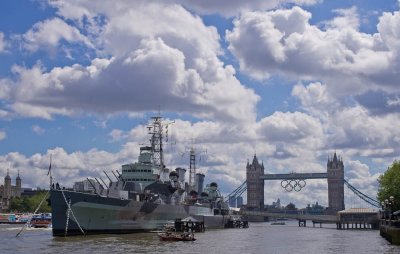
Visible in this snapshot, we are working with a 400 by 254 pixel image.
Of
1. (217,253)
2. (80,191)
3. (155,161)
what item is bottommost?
(217,253)

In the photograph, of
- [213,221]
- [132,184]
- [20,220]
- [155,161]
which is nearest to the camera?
[132,184]

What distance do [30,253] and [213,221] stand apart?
9146 centimetres

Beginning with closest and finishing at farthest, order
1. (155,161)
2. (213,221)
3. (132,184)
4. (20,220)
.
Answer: (132,184), (155,161), (213,221), (20,220)

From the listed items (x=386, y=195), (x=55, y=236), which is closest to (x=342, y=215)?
(x=386, y=195)

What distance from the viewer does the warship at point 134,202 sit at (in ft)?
255

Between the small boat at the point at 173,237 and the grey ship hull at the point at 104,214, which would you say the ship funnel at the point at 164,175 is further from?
the small boat at the point at 173,237

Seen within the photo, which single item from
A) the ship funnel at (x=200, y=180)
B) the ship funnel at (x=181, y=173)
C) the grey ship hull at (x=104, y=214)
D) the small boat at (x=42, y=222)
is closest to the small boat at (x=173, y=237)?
the grey ship hull at (x=104, y=214)

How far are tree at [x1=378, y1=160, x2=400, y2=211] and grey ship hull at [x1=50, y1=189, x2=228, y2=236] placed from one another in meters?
38.9

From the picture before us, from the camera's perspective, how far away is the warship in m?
77.8

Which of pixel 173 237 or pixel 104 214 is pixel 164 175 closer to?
pixel 104 214

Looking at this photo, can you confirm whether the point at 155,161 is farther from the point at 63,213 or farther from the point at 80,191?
the point at 63,213

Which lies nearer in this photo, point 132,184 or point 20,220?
point 132,184

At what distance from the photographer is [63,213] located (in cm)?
7744

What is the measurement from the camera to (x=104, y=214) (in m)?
83.2
